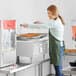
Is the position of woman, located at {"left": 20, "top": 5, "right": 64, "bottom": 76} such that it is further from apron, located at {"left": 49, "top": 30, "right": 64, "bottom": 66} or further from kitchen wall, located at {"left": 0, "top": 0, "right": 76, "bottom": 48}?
kitchen wall, located at {"left": 0, "top": 0, "right": 76, "bottom": 48}

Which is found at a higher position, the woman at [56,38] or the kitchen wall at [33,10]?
the kitchen wall at [33,10]

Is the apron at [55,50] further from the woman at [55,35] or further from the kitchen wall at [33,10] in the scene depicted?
the kitchen wall at [33,10]

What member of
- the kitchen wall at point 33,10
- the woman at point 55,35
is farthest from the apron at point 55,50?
the kitchen wall at point 33,10

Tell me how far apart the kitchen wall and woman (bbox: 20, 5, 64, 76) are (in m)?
0.45

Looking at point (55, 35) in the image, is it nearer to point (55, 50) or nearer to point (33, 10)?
point (55, 50)

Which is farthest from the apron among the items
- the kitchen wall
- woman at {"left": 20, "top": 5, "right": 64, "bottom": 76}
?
the kitchen wall

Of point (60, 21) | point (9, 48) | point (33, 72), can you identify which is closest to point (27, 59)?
point (9, 48)

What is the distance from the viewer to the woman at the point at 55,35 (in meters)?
2.71

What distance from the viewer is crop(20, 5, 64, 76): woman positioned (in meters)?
2.71

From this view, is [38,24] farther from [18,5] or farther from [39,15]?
[39,15]

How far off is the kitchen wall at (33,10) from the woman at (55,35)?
45 cm

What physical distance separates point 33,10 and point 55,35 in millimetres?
782

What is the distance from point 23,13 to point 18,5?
17cm

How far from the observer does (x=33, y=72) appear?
3.38m
